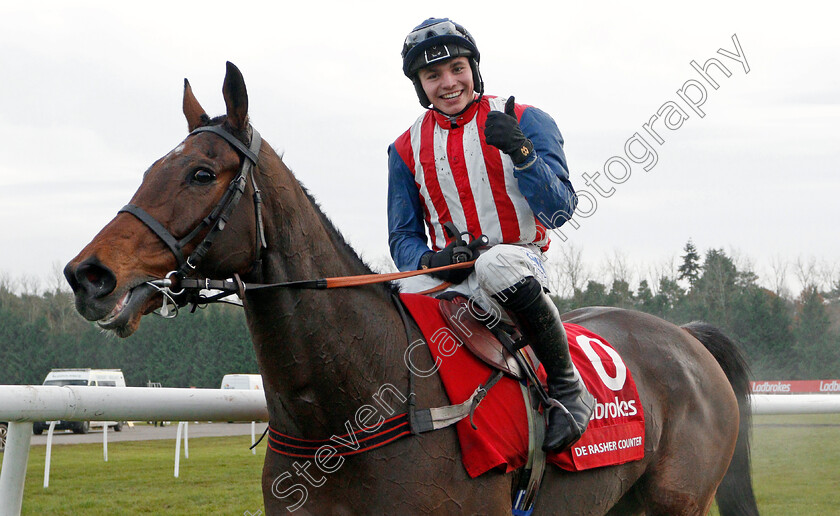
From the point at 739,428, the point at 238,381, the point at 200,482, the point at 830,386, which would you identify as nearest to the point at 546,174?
the point at 739,428

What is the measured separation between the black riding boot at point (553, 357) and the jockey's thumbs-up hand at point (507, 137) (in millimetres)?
476

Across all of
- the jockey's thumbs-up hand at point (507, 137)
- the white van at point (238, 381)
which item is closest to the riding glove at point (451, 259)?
the jockey's thumbs-up hand at point (507, 137)

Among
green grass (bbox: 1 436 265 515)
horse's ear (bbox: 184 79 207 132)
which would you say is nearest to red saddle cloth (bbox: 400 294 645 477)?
horse's ear (bbox: 184 79 207 132)

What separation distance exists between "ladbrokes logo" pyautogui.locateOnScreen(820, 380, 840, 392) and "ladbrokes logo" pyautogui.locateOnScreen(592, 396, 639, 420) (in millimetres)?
31190

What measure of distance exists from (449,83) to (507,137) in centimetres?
55

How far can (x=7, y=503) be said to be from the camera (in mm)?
2912

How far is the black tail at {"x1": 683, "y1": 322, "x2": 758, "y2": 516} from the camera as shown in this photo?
4484 mm

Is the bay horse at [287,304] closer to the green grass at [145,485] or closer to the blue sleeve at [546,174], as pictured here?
the blue sleeve at [546,174]

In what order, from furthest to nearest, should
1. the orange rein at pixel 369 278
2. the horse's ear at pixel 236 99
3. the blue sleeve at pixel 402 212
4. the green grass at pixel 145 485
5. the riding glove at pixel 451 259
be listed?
1. the green grass at pixel 145 485
2. the blue sleeve at pixel 402 212
3. the riding glove at pixel 451 259
4. the orange rein at pixel 369 278
5. the horse's ear at pixel 236 99

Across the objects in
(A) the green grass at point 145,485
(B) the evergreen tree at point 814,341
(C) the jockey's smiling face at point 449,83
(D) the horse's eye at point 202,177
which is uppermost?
(B) the evergreen tree at point 814,341

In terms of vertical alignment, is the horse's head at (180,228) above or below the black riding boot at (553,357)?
above

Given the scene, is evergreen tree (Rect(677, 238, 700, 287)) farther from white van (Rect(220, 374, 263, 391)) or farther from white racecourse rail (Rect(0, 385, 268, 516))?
white racecourse rail (Rect(0, 385, 268, 516))

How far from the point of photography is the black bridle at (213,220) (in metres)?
2.24

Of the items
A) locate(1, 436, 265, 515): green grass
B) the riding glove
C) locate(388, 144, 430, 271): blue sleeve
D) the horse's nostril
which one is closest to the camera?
the horse's nostril
